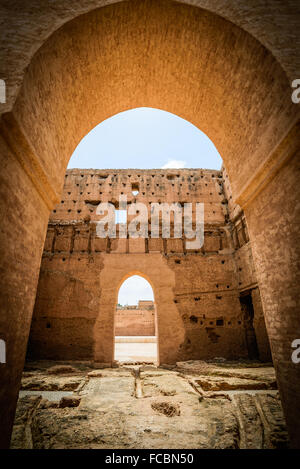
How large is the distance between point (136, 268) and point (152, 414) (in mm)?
6539

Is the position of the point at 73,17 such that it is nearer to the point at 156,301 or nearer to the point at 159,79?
the point at 159,79

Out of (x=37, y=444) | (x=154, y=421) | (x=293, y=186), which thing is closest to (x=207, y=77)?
(x=293, y=186)

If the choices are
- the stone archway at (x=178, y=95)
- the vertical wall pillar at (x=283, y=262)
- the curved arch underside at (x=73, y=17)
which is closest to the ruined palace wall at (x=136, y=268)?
the vertical wall pillar at (x=283, y=262)

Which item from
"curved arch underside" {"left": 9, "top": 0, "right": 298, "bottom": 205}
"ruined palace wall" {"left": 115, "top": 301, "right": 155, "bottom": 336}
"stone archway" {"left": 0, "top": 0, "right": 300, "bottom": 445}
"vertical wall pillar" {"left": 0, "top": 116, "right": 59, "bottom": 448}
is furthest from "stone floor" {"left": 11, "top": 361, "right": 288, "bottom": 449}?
"ruined palace wall" {"left": 115, "top": 301, "right": 155, "bottom": 336}

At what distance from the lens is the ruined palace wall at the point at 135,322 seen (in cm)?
1838

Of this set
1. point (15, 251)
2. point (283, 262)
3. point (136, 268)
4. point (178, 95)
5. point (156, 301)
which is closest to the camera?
point (15, 251)

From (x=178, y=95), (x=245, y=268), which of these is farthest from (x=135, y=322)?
(x=178, y=95)

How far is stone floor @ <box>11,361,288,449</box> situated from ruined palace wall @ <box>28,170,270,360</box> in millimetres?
3243

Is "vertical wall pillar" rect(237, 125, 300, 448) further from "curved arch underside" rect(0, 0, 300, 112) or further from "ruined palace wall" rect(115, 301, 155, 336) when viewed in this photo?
"ruined palace wall" rect(115, 301, 155, 336)

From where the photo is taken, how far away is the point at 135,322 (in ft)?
61.3

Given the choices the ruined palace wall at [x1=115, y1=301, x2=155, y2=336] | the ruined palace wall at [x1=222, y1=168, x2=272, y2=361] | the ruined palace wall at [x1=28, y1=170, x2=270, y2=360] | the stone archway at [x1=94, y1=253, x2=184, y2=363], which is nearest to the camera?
the ruined palace wall at [x1=222, y1=168, x2=272, y2=361]

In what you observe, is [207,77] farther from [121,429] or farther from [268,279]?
[121,429]

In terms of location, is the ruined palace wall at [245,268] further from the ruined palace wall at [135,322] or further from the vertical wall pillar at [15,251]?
the ruined palace wall at [135,322]

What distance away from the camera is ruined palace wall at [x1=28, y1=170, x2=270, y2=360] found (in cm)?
953
